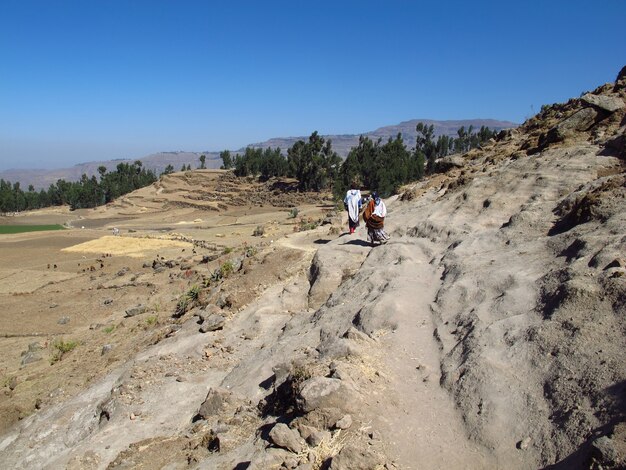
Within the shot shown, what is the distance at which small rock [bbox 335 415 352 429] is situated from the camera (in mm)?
5547

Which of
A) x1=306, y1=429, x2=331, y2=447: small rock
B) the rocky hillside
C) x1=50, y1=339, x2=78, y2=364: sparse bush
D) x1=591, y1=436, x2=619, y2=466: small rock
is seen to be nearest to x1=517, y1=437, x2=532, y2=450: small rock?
the rocky hillside

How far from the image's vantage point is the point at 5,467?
27.6 feet

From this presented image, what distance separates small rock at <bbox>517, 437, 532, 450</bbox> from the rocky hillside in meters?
0.04

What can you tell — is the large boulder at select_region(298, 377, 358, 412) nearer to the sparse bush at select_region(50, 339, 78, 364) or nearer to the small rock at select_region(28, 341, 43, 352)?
the sparse bush at select_region(50, 339, 78, 364)

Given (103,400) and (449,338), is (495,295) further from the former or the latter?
(103,400)

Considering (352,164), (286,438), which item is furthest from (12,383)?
(352,164)

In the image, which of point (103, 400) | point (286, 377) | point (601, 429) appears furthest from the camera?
point (103, 400)

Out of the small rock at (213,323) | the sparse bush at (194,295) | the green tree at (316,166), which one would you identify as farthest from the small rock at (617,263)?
the green tree at (316,166)

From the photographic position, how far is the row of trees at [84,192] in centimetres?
8831

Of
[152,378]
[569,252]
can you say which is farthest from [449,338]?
[152,378]

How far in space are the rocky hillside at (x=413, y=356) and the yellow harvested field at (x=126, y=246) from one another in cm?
2304

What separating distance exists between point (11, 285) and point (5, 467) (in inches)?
842

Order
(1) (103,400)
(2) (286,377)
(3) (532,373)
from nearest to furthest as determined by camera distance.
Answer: (3) (532,373) → (2) (286,377) → (1) (103,400)

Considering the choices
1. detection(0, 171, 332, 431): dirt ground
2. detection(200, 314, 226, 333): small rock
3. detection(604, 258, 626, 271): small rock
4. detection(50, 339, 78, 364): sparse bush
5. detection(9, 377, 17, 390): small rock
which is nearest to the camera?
detection(604, 258, 626, 271): small rock
